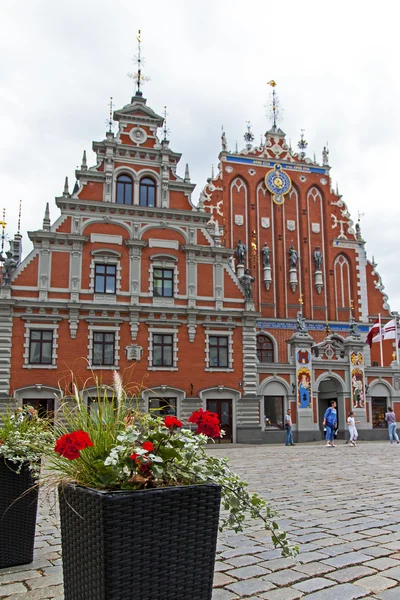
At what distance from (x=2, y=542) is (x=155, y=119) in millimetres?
25488

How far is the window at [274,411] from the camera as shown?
26.8 m

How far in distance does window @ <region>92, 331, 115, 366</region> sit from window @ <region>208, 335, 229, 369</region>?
15.1ft

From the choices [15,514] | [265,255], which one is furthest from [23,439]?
[265,255]

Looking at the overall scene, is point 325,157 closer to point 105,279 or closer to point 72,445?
point 105,279

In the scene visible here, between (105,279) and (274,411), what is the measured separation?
10.4 m

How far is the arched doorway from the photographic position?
92.9ft

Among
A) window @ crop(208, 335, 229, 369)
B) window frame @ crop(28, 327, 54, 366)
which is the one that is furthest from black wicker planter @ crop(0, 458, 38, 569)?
window @ crop(208, 335, 229, 369)

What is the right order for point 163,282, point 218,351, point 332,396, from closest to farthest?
point 163,282 → point 218,351 → point 332,396

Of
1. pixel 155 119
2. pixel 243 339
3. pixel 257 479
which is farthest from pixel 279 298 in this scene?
pixel 257 479

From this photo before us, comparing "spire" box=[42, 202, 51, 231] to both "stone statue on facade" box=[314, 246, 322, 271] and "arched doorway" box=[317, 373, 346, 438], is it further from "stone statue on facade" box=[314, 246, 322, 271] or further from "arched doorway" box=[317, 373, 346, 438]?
"stone statue on facade" box=[314, 246, 322, 271]

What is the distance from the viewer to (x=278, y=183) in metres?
35.3

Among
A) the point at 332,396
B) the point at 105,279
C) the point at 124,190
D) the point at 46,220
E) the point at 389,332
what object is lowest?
the point at 332,396

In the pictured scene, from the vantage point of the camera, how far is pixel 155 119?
2778cm

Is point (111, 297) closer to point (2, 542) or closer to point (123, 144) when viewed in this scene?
point (123, 144)
